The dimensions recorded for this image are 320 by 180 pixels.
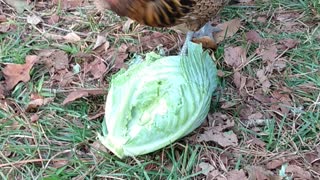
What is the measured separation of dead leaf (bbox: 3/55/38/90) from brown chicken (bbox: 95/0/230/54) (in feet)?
1.99

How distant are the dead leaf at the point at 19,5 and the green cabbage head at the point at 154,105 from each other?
111 centimetres

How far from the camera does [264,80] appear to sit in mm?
3078

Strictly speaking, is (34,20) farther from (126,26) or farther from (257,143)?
(257,143)

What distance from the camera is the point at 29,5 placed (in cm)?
360

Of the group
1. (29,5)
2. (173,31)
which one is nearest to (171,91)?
(173,31)

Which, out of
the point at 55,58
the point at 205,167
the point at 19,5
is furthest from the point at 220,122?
the point at 19,5

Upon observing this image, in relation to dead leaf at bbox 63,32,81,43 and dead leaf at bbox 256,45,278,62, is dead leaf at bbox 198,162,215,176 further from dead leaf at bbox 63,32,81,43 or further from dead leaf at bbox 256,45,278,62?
dead leaf at bbox 63,32,81,43

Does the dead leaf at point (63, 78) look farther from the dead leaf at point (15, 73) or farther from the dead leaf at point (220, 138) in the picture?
the dead leaf at point (220, 138)

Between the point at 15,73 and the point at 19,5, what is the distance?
26.8 inches

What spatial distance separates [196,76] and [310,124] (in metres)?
0.60

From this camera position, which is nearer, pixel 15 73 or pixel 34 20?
pixel 15 73

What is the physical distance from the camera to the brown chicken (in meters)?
2.40

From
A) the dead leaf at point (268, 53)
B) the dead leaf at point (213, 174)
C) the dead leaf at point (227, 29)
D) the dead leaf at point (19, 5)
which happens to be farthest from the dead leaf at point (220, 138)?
the dead leaf at point (19, 5)

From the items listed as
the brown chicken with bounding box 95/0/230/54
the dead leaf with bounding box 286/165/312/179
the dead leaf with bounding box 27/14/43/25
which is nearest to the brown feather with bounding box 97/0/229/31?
the brown chicken with bounding box 95/0/230/54
